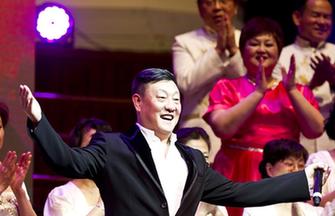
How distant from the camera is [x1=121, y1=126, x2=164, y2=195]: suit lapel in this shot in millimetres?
4664

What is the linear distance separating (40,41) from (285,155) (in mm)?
1450

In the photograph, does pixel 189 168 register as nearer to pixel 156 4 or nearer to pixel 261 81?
pixel 261 81

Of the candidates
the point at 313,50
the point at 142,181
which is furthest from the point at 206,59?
the point at 142,181

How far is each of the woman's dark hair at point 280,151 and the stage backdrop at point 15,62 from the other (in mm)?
1196

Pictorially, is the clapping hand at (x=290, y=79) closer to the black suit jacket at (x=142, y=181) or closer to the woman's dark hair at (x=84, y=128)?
the woman's dark hair at (x=84, y=128)

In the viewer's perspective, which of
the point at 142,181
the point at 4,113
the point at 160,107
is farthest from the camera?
the point at 4,113

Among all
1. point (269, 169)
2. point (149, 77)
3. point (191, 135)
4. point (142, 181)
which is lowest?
point (269, 169)

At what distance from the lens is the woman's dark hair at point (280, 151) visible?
5836 mm

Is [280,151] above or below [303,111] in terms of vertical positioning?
below

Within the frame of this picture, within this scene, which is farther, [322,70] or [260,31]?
[322,70]

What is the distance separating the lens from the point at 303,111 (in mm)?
6117

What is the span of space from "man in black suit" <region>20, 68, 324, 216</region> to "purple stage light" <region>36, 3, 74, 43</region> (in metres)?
1.47

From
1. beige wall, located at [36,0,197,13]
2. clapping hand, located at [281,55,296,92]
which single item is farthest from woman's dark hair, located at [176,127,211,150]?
beige wall, located at [36,0,197,13]

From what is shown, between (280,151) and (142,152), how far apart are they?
1287 millimetres
